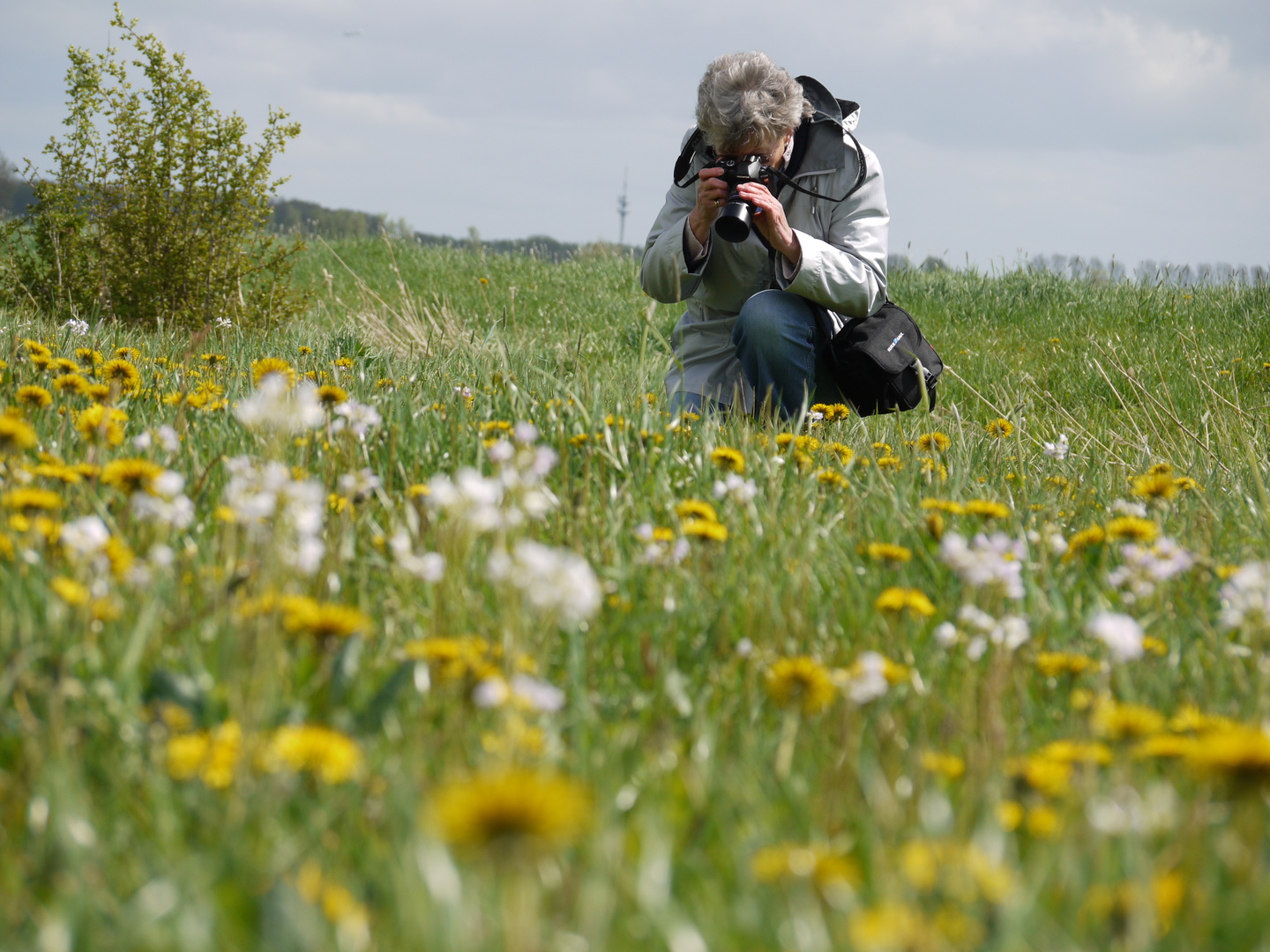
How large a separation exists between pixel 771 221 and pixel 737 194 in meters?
0.17

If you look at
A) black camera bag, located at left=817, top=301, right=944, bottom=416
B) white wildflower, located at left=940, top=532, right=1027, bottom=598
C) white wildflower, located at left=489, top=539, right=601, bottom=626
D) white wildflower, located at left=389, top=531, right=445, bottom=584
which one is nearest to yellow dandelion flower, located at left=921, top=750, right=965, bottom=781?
white wildflower, located at left=940, top=532, right=1027, bottom=598

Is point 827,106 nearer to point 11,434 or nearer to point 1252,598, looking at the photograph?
point 1252,598

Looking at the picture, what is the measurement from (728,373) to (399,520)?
250cm

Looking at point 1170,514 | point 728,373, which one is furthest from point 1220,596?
point 728,373

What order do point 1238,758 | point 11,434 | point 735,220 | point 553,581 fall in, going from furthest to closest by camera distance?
point 735,220 → point 11,434 → point 553,581 → point 1238,758

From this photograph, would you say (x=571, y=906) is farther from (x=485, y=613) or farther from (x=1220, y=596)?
(x=1220, y=596)

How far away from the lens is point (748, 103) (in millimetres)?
3363

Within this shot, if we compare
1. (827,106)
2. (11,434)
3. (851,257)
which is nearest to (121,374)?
(11,434)

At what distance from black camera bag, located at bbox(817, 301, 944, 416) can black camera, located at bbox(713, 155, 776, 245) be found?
63cm

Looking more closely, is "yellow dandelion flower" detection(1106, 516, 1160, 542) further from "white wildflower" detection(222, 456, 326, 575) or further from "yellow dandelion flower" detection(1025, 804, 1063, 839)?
"white wildflower" detection(222, 456, 326, 575)

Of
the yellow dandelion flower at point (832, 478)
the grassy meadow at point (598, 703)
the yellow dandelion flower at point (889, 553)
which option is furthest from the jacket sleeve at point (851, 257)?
the yellow dandelion flower at point (889, 553)

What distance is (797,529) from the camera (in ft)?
5.77

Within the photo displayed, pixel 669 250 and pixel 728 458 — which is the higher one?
pixel 669 250

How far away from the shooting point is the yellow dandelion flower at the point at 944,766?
1021 millimetres
